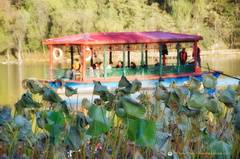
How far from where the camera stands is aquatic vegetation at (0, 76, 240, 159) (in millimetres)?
1196

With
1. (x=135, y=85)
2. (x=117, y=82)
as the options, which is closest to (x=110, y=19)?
(x=117, y=82)

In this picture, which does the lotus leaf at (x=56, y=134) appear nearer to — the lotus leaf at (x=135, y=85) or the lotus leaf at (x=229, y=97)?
the lotus leaf at (x=135, y=85)

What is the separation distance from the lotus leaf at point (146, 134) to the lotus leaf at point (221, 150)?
0.22 metres

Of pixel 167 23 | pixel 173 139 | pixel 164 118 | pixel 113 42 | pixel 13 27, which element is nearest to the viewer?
pixel 173 139

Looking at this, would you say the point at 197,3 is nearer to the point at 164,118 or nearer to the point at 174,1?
the point at 174,1

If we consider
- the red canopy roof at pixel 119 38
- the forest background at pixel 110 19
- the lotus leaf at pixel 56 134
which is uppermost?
the forest background at pixel 110 19

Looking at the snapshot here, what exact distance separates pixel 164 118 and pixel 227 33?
39756 millimetres

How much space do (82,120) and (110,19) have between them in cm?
3429

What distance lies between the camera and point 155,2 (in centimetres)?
4119

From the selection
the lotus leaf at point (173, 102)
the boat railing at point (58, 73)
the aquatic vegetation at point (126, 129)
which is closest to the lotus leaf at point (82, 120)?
the aquatic vegetation at point (126, 129)

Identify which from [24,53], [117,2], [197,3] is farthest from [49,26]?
[197,3]

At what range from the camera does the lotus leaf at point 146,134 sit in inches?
46.1

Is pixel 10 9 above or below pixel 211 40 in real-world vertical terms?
above

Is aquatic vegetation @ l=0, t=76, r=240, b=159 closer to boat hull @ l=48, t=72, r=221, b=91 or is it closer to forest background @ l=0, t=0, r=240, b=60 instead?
boat hull @ l=48, t=72, r=221, b=91
